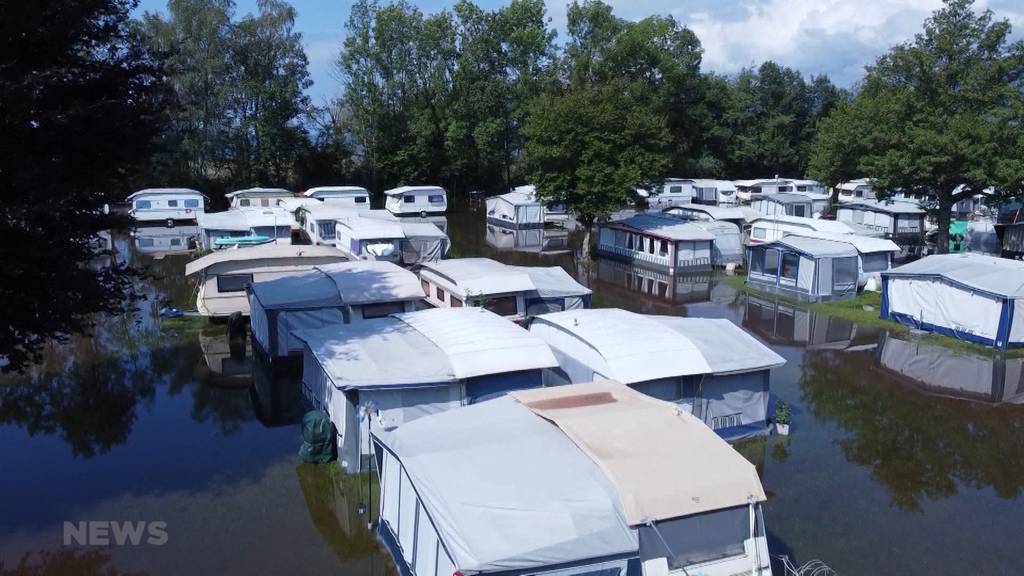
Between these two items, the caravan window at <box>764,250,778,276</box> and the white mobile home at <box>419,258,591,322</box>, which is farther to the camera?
the caravan window at <box>764,250,778,276</box>

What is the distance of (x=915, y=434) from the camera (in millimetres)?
14602

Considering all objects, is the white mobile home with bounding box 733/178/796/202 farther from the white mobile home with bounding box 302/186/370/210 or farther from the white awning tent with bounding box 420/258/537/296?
the white awning tent with bounding box 420/258/537/296

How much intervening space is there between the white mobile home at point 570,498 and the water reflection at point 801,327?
12332 mm

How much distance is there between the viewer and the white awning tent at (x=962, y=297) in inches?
763

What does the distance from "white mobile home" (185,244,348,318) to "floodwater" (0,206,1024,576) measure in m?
0.85

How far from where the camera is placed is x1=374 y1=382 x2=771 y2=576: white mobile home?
764 centimetres

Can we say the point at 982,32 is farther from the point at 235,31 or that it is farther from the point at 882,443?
the point at 235,31

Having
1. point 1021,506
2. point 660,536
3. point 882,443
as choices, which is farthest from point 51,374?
point 1021,506

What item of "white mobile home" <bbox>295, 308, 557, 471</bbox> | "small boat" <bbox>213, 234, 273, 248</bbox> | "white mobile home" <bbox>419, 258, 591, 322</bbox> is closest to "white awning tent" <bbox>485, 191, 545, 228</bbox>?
"small boat" <bbox>213, 234, 273, 248</bbox>

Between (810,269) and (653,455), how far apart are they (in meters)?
18.1

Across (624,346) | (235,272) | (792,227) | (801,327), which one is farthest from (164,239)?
(624,346)

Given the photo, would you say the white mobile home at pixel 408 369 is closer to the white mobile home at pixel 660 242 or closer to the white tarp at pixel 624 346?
the white tarp at pixel 624 346

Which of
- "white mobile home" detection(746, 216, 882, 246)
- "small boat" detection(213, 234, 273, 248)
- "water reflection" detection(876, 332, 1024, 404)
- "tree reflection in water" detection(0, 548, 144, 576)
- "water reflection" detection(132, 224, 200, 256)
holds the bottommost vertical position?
"tree reflection in water" detection(0, 548, 144, 576)

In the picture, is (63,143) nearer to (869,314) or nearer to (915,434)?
(915,434)
